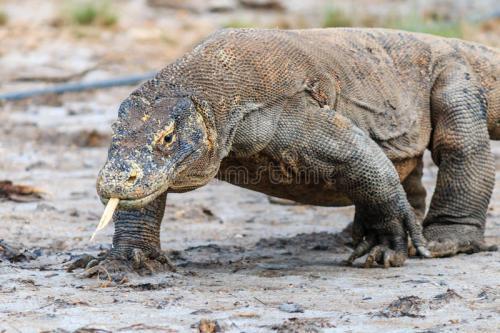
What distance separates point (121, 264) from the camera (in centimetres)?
551

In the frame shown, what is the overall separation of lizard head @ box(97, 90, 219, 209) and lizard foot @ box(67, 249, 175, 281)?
0.53 m

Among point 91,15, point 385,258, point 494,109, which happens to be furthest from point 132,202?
point 91,15

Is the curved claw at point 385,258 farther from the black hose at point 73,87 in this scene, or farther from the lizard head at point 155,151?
the black hose at point 73,87

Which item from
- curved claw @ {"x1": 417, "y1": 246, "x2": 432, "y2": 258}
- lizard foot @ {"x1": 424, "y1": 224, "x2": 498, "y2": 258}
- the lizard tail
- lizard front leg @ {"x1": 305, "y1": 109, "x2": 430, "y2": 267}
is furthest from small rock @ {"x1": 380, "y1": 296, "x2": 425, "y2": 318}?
the lizard tail

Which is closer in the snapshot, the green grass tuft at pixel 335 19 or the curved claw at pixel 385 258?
the curved claw at pixel 385 258

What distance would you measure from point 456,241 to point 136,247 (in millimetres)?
1843

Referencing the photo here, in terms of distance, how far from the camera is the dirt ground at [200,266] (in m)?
4.48

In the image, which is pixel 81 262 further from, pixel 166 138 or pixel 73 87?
pixel 73 87

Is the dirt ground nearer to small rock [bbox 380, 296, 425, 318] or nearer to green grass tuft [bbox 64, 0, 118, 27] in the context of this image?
small rock [bbox 380, 296, 425, 318]

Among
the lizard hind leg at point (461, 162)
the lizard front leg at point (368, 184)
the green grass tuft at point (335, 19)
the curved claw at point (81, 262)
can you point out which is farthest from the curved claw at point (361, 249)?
the green grass tuft at point (335, 19)

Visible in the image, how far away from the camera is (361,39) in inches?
254

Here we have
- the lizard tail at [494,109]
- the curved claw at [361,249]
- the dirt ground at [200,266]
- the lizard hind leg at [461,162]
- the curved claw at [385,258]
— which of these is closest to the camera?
the dirt ground at [200,266]

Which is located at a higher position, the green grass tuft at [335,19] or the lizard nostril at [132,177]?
the lizard nostril at [132,177]

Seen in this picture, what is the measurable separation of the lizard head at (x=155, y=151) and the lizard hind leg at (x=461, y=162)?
1.78m
